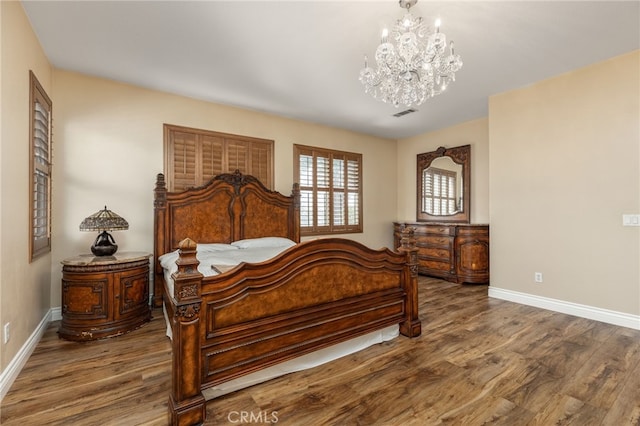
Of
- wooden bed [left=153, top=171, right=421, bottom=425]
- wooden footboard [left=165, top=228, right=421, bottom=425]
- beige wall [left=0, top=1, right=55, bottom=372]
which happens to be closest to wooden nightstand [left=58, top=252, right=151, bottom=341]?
beige wall [left=0, top=1, right=55, bottom=372]

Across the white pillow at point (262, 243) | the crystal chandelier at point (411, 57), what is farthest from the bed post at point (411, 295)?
the white pillow at point (262, 243)

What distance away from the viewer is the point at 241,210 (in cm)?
419

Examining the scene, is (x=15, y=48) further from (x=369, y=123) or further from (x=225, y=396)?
(x=369, y=123)

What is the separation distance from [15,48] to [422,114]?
4.70 metres

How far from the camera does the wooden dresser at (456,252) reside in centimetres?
466

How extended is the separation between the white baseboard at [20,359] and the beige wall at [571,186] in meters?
4.91

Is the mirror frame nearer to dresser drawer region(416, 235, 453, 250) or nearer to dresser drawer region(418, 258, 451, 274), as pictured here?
dresser drawer region(416, 235, 453, 250)

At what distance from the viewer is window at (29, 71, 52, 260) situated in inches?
97.1

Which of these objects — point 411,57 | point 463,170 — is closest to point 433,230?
point 463,170

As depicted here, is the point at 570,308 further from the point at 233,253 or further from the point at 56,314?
the point at 56,314

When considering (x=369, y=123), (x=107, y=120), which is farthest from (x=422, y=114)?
(x=107, y=120)

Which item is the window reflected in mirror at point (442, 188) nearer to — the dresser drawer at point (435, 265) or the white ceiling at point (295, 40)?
the dresser drawer at point (435, 265)

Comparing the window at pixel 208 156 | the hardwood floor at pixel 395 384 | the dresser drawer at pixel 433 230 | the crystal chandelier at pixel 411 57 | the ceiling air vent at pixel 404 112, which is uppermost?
the ceiling air vent at pixel 404 112

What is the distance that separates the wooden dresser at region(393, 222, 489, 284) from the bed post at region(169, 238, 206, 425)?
14.1ft
